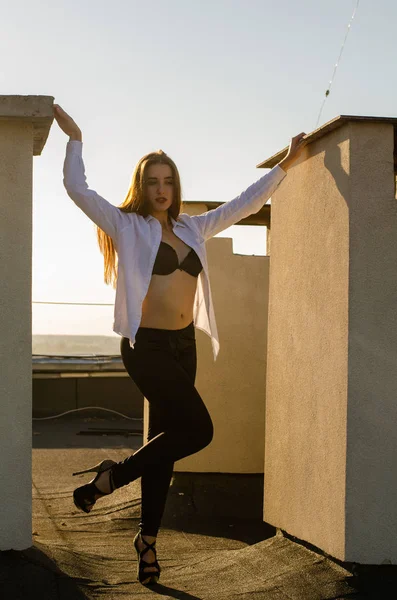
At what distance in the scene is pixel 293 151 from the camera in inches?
175

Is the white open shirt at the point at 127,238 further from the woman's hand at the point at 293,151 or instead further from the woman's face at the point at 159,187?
the woman's hand at the point at 293,151

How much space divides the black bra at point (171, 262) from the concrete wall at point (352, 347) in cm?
53

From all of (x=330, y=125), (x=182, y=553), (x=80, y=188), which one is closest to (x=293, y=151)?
(x=330, y=125)

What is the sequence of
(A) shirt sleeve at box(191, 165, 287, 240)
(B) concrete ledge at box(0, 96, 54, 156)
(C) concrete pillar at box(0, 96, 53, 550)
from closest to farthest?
(B) concrete ledge at box(0, 96, 54, 156) → (C) concrete pillar at box(0, 96, 53, 550) → (A) shirt sleeve at box(191, 165, 287, 240)

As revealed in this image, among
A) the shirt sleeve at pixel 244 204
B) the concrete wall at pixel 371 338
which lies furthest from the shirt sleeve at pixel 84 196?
the concrete wall at pixel 371 338

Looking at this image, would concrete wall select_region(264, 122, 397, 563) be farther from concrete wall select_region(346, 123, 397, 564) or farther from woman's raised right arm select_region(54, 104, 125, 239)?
woman's raised right arm select_region(54, 104, 125, 239)

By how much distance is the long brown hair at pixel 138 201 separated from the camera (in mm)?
4230

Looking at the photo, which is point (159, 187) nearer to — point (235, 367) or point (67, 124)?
point (67, 124)

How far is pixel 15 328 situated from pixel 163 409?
2.26 feet

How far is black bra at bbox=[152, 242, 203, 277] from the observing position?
409 cm

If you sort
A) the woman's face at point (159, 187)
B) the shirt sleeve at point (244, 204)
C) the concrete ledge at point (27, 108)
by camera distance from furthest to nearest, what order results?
the shirt sleeve at point (244, 204)
the woman's face at point (159, 187)
the concrete ledge at point (27, 108)

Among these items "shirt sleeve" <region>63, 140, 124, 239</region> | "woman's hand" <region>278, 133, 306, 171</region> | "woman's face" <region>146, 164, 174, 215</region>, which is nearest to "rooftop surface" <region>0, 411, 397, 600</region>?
"shirt sleeve" <region>63, 140, 124, 239</region>

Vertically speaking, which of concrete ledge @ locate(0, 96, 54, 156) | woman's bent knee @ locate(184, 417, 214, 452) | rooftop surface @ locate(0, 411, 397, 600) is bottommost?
rooftop surface @ locate(0, 411, 397, 600)

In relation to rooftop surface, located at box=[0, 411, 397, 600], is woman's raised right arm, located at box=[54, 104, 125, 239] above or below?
above
